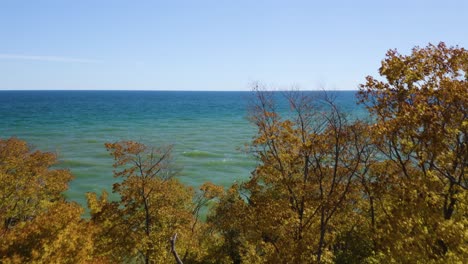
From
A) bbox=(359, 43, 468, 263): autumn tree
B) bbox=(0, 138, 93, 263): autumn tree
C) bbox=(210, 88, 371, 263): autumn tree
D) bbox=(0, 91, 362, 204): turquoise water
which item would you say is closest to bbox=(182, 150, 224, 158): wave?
bbox=(0, 91, 362, 204): turquoise water

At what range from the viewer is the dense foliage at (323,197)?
44.3ft

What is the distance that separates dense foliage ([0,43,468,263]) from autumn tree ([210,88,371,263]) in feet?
0.28

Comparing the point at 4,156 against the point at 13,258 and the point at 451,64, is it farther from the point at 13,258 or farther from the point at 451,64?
the point at 451,64

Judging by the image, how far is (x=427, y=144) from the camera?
14289mm

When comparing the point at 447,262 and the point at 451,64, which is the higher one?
the point at 451,64

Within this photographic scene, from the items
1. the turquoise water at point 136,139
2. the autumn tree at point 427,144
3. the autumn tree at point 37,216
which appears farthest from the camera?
the turquoise water at point 136,139

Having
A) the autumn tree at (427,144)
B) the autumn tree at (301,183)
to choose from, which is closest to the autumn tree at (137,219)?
the autumn tree at (301,183)

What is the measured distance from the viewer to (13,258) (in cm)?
1728

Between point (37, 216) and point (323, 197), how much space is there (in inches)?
771

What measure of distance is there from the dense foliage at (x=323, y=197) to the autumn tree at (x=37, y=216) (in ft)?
0.30

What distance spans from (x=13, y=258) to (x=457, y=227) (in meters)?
19.5

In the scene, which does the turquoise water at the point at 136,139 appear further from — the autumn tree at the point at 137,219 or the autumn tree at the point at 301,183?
the autumn tree at the point at 301,183

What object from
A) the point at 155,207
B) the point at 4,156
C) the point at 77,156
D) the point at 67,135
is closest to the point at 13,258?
the point at 155,207

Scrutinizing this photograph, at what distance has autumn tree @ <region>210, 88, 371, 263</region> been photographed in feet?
62.2
